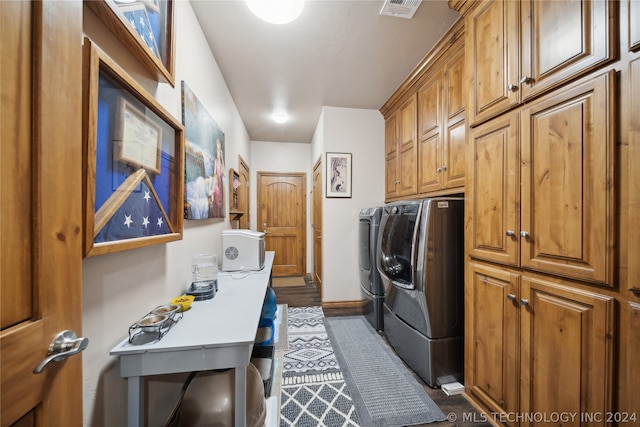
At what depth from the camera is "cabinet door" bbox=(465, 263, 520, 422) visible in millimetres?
1159

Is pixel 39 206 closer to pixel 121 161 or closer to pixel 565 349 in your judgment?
pixel 121 161

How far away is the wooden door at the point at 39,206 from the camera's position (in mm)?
421

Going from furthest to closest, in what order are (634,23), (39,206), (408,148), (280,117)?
(280,117) < (408,148) < (634,23) < (39,206)

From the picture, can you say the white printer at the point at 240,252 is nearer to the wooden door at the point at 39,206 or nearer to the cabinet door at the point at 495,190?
the wooden door at the point at 39,206

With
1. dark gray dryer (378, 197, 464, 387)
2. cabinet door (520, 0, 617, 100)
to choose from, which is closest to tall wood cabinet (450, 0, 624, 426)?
cabinet door (520, 0, 617, 100)

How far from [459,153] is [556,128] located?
89 centimetres

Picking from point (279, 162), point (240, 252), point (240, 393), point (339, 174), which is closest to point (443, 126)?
point (339, 174)

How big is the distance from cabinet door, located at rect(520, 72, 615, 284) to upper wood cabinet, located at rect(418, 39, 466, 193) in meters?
0.76

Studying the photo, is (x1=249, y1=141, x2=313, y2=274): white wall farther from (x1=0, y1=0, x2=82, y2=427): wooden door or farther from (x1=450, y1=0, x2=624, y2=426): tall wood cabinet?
(x1=0, y1=0, x2=82, y2=427): wooden door

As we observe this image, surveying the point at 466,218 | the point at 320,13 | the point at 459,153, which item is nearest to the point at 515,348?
the point at 466,218

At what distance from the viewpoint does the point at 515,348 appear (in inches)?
45.1

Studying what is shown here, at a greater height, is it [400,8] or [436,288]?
[400,8]

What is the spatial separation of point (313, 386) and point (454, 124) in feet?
7.51

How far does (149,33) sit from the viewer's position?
0.98 m
